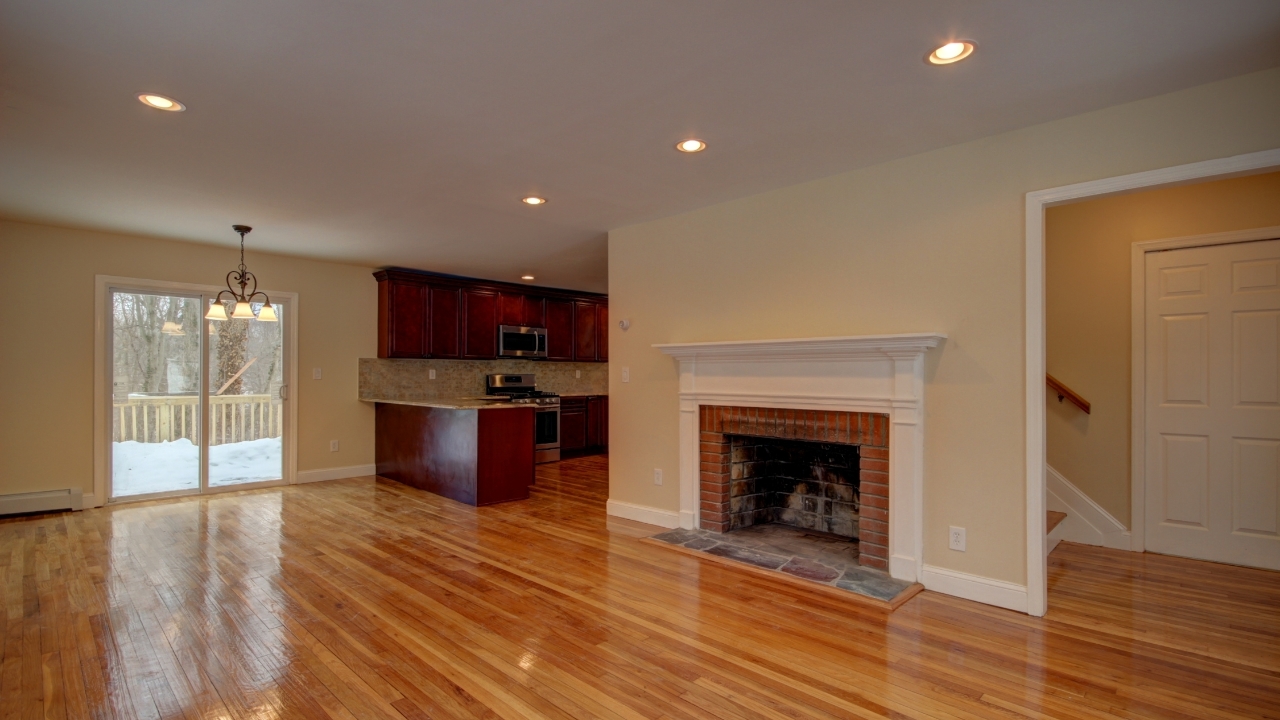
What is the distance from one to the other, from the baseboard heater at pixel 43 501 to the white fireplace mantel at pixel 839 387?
5130mm

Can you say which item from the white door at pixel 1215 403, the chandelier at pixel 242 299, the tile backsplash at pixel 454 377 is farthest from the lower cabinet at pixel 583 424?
the white door at pixel 1215 403

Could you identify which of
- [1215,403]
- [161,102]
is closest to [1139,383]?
[1215,403]

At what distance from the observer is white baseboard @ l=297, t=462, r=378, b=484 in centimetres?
630

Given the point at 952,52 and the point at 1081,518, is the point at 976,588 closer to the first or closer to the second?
the point at 1081,518

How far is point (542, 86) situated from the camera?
246cm

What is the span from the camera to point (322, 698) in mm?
2135

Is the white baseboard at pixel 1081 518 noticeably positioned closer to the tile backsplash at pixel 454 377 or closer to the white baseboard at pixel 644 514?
the white baseboard at pixel 644 514

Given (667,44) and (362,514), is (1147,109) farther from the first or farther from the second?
(362,514)

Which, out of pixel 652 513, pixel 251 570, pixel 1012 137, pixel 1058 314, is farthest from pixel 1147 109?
pixel 251 570

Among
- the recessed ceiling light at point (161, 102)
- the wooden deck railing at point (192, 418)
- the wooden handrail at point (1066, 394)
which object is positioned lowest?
the wooden deck railing at point (192, 418)

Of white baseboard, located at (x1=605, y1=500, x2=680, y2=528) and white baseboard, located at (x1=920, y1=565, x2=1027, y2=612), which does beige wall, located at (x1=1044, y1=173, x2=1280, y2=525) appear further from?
white baseboard, located at (x1=605, y1=500, x2=680, y2=528)

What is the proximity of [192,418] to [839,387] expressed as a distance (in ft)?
19.1

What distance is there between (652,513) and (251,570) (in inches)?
102

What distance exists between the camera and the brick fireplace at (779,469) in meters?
3.71
